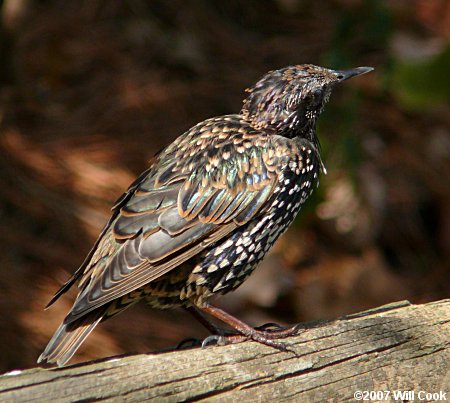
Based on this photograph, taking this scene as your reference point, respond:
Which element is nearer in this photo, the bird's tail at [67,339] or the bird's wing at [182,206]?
the bird's tail at [67,339]

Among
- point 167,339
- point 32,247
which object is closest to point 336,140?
point 167,339

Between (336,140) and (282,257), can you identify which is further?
(282,257)

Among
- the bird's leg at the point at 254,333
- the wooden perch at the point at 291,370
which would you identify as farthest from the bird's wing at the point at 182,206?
the wooden perch at the point at 291,370

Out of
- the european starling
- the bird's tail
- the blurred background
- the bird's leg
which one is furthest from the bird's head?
the blurred background

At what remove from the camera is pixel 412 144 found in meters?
6.58

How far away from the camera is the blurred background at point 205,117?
539 centimetres

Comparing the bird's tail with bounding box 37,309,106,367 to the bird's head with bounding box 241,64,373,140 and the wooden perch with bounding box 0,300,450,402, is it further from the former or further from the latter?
the bird's head with bounding box 241,64,373,140

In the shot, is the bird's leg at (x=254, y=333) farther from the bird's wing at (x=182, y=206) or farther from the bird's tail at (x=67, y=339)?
the bird's tail at (x=67, y=339)

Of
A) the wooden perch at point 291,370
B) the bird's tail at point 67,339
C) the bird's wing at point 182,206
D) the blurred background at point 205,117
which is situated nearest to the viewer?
the wooden perch at point 291,370

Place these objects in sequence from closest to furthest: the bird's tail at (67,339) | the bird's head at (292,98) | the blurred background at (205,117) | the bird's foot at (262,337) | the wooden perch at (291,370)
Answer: the wooden perch at (291,370) → the bird's foot at (262,337) → the bird's tail at (67,339) → the bird's head at (292,98) → the blurred background at (205,117)

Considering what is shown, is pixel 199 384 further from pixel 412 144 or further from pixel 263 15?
pixel 263 15

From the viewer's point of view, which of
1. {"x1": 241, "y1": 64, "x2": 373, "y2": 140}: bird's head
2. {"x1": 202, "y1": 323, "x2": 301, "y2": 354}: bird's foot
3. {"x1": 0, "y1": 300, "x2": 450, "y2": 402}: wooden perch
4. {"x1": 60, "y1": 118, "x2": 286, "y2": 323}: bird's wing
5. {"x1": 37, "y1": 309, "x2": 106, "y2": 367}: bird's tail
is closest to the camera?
{"x1": 0, "y1": 300, "x2": 450, "y2": 402}: wooden perch

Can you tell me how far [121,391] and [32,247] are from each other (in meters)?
3.26

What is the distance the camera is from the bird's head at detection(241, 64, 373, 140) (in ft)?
11.6
